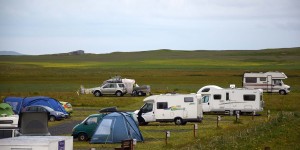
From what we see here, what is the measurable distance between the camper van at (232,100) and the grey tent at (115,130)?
62.2 ft

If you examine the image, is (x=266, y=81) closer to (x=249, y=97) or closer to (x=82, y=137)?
(x=249, y=97)

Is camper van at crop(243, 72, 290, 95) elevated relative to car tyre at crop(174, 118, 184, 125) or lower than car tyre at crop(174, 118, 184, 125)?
elevated

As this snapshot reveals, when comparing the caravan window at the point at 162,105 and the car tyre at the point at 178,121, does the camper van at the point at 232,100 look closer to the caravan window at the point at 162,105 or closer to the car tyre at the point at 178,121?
the caravan window at the point at 162,105

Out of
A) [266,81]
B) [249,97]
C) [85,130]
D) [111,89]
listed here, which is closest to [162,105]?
[249,97]

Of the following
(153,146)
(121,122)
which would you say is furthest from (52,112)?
(153,146)

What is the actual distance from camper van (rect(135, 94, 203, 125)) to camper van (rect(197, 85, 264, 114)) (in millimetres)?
7719

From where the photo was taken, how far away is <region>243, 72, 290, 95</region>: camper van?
6481cm

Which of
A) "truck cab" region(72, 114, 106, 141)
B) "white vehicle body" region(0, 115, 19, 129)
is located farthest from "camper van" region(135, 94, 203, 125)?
"white vehicle body" region(0, 115, 19, 129)

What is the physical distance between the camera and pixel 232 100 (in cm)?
4931

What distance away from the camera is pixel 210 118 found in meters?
45.6

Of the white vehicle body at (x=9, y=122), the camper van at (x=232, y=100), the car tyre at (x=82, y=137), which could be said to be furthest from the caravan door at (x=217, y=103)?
the white vehicle body at (x=9, y=122)

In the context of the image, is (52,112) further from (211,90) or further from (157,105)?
(211,90)

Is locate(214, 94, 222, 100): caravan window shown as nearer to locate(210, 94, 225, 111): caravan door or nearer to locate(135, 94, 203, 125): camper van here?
locate(210, 94, 225, 111): caravan door

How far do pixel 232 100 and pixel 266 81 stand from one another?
1680 cm
